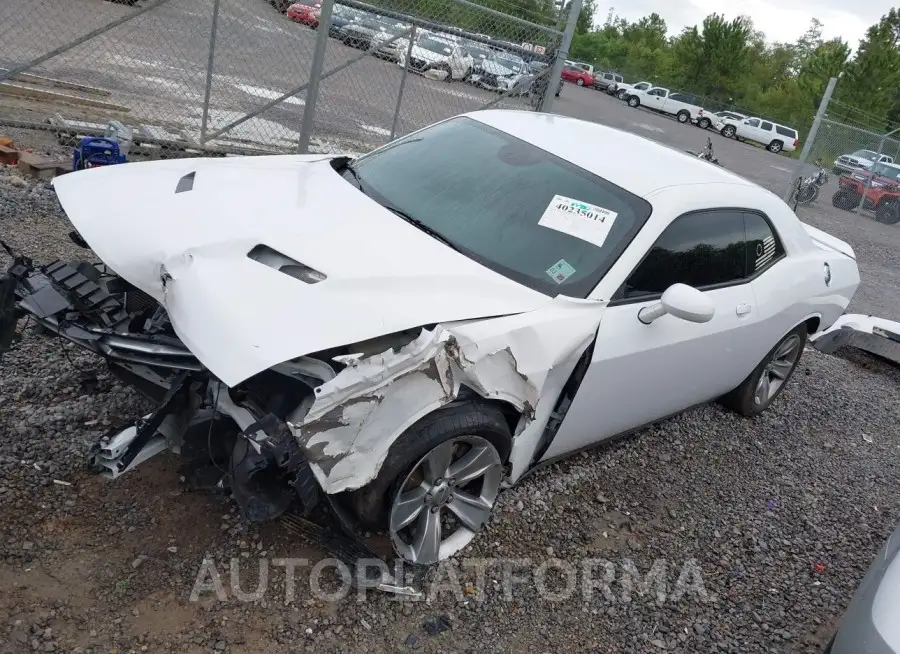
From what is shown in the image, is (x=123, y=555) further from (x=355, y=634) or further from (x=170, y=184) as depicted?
(x=170, y=184)

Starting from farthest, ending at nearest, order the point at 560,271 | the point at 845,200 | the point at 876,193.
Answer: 1. the point at 845,200
2. the point at 876,193
3. the point at 560,271

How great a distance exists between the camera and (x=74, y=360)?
366 cm

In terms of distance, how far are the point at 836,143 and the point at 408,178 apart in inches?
544

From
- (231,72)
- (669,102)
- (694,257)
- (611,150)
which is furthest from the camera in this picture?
(669,102)

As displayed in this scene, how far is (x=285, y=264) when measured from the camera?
9.10 ft

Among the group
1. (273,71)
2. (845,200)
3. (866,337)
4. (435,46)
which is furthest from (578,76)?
(866,337)

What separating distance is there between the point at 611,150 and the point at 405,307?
1.80 meters

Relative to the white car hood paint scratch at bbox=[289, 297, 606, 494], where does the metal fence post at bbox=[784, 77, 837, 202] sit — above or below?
above

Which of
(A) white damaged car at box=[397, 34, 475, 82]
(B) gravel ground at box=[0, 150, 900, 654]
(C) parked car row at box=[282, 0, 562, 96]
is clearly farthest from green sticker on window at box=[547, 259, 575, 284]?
(A) white damaged car at box=[397, 34, 475, 82]

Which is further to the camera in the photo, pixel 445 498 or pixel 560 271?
pixel 560 271

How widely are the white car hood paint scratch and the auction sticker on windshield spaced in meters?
0.42

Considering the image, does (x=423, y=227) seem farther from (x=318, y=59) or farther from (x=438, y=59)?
(x=438, y=59)

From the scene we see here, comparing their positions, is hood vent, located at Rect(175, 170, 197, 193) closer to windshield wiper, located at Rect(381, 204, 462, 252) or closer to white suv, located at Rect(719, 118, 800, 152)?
windshield wiper, located at Rect(381, 204, 462, 252)

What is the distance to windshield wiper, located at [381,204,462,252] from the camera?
3197 millimetres
